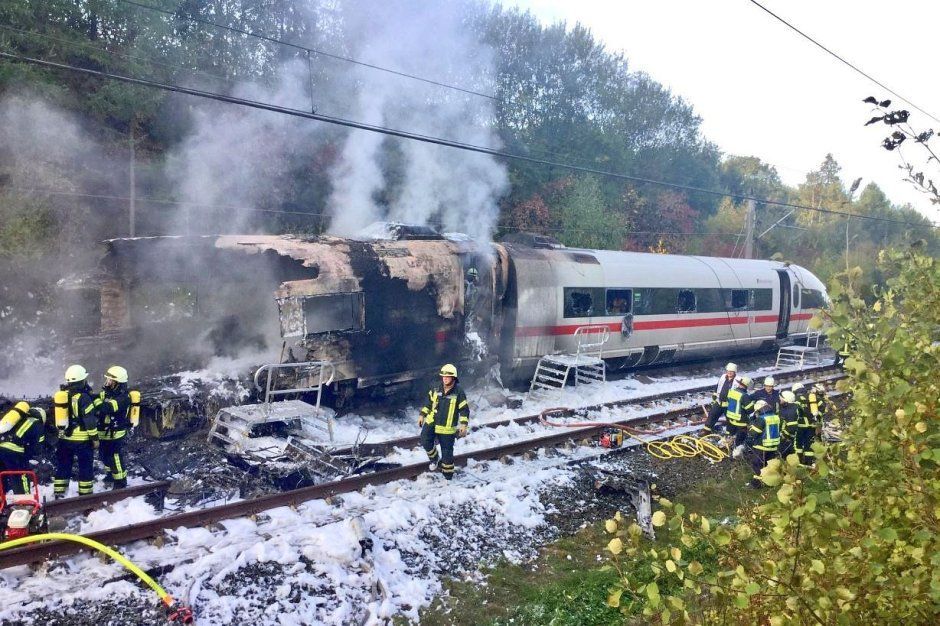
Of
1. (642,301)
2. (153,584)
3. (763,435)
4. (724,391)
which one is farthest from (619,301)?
(153,584)

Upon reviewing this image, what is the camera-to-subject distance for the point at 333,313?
10.2 m

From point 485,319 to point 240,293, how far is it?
15.6 ft

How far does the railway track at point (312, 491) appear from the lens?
18.2 feet

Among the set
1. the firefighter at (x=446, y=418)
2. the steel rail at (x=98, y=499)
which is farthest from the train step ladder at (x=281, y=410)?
the firefighter at (x=446, y=418)

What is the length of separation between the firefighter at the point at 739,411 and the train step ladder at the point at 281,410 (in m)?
6.33

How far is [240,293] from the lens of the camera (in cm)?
1072

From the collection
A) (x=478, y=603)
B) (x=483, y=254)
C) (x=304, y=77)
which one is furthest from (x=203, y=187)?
(x=478, y=603)

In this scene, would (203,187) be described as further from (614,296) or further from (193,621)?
(193,621)

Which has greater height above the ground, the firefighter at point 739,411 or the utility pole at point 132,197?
the utility pole at point 132,197

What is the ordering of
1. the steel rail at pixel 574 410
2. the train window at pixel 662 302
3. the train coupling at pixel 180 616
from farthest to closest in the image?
the train window at pixel 662 302 < the steel rail at pixel 574 410 < the train coupling at pixel 180 616

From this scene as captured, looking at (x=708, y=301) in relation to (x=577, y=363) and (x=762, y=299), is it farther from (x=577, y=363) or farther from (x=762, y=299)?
(x=577, y=363)

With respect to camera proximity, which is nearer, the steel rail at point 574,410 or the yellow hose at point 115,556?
the yellow hose at point 115,556

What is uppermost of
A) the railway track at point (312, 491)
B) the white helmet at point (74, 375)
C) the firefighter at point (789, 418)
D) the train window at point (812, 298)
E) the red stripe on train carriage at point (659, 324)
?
the train window at point (812, 298)

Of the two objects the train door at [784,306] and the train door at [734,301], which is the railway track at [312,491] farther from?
the train door at [784,306]
